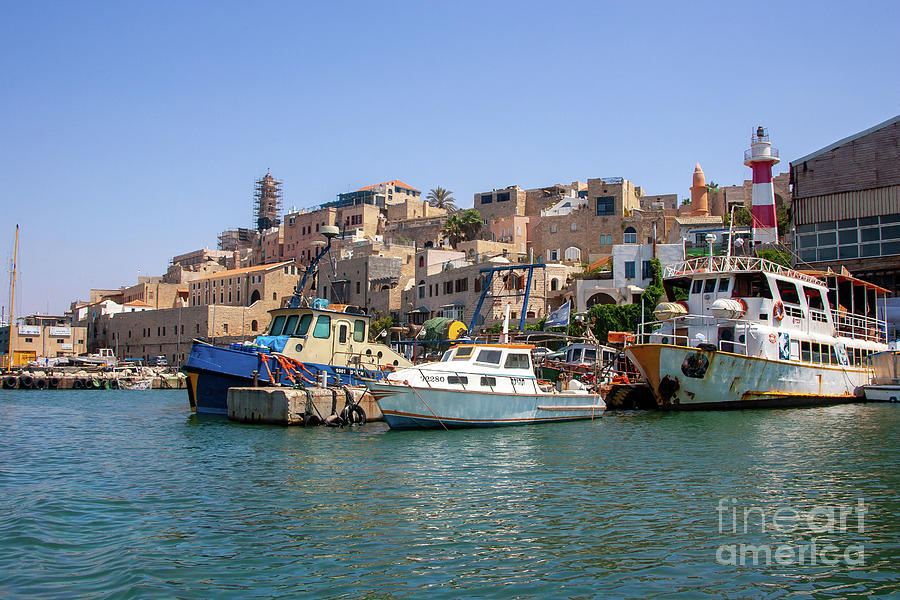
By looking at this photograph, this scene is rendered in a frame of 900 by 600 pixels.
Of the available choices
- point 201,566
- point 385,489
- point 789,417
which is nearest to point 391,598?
point 201,566

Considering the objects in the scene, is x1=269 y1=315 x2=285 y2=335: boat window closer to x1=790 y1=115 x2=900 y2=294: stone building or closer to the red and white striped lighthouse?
x1=790 y1=115 x2=900 y2=294: stone building

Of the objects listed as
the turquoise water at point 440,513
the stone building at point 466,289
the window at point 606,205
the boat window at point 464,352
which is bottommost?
the turquoise water at point 440,513

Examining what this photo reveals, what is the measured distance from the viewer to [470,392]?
20.2 m

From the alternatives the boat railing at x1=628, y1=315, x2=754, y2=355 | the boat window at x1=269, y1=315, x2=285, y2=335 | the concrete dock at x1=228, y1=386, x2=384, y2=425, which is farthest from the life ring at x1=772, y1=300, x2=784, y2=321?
the boat window at x1=269, y1=315, x2=285, y2=335

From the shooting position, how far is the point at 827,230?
118ft

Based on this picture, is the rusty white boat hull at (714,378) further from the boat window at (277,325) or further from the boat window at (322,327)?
the boat window at (277,325)

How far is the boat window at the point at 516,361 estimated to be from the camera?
21250mm

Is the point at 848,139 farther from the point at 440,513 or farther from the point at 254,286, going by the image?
the point at 254,286

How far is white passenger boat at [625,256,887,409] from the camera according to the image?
85.0 ft

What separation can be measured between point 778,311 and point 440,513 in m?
20.7

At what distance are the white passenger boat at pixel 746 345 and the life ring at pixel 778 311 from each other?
0.02 meters

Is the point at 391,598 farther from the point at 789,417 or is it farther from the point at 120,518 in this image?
the point at 789,417

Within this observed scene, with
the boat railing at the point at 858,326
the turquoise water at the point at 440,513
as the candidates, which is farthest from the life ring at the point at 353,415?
the boat railing at the point at 858,326

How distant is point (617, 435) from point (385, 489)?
8.90 metres
